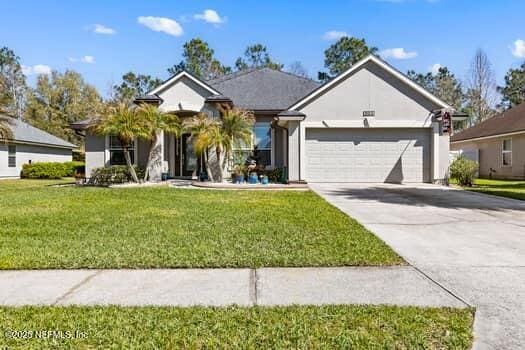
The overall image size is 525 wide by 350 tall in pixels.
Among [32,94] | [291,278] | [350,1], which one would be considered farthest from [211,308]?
[32,94]

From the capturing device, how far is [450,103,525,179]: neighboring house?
21.2 metres

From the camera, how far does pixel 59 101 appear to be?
4388 centimetres

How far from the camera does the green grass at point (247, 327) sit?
2.74 m

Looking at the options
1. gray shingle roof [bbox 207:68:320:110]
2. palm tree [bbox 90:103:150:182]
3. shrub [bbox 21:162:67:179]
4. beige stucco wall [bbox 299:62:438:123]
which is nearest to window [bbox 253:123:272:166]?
gray shingle roof [bbox 207:68:320:110]

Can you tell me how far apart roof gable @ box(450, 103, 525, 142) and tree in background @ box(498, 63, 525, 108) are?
27514 mm

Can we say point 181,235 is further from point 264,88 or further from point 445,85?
point 445,85

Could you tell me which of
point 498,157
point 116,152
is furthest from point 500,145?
point 116,152

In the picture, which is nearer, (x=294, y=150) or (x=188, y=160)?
(x=294, y=150)

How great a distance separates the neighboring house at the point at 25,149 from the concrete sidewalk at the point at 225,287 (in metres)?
23.8

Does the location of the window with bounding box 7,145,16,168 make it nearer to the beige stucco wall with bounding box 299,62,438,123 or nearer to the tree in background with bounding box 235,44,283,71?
the beige stucco wall with bounding box 299,62,438,123

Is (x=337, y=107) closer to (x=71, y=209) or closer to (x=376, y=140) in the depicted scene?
(x=376, y=140)

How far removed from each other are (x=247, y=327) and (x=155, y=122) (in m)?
14.0

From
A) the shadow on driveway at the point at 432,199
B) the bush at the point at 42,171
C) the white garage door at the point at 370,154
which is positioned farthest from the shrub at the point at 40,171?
the shadow on driveway at the point at 432,199

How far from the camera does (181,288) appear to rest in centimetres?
393
